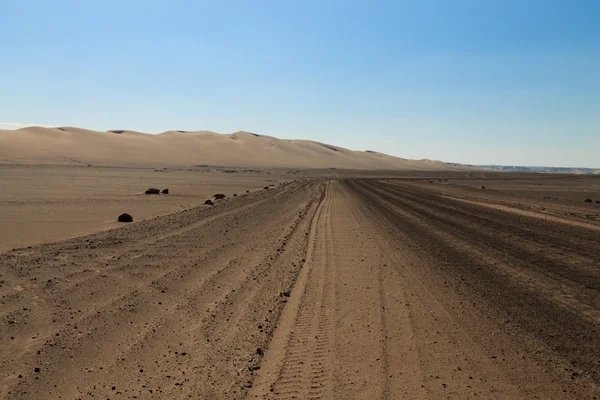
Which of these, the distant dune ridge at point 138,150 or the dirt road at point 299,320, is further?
the distant dune ridge at point 138,150

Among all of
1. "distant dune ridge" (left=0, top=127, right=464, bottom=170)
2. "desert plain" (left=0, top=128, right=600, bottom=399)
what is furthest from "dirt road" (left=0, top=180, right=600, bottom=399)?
"distant dune ridge" (left=0, top=127, right=464, bottom=170)

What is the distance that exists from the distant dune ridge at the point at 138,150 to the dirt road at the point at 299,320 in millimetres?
90732

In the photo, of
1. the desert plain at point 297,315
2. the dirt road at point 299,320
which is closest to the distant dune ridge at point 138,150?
the desert plain at point 297,315

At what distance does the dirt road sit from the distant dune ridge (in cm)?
9073

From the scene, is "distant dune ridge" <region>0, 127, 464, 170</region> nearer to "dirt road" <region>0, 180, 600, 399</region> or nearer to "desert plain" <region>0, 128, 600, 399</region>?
"desert plain" <region>0, 128, 600, 399</region>

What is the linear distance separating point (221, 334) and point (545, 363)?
147 inches

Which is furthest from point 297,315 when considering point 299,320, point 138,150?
point 138,150

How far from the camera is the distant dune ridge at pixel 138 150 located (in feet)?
360

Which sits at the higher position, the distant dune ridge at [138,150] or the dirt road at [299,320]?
the distant dune ridge at [138,150]

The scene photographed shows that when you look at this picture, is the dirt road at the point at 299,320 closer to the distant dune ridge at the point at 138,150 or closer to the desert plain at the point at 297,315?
the desert plain at the point at 297,315

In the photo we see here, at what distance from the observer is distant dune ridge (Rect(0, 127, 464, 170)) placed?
10962cm

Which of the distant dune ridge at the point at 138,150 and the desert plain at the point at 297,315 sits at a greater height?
the distant dune ridge at the point at 138,150

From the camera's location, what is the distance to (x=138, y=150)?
140m

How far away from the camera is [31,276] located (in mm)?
9555
